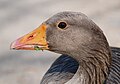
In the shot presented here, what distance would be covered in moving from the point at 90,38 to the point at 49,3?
3314mm

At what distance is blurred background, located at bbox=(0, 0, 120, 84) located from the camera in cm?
654

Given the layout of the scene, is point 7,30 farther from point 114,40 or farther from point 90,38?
point 90,38

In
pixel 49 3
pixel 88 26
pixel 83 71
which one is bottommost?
pixel 83 71

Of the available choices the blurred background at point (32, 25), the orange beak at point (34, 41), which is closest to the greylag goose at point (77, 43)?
the orange beak at point (34, 41)

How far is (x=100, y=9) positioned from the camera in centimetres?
775

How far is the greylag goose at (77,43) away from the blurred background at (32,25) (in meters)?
1.67

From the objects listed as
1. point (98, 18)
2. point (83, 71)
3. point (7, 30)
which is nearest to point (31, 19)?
point (7, 30)

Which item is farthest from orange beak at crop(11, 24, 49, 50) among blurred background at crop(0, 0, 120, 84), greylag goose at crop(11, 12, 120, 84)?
blurred background at crop(0, 0, 120, 84)

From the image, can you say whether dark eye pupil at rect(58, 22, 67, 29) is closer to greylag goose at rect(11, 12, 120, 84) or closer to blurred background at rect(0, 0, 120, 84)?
greylag goose at rect(11, 12, 120, 84)

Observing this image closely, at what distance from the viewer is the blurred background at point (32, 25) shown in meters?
6.54

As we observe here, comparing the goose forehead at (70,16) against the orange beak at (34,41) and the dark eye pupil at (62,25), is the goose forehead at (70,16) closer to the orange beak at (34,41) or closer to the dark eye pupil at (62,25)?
the dark eye pupil at (62,25)

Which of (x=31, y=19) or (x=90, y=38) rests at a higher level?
(x=31, y=19)

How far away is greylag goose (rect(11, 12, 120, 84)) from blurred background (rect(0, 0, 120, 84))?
1.67 m

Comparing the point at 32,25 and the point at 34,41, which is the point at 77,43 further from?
the point at 32,25
